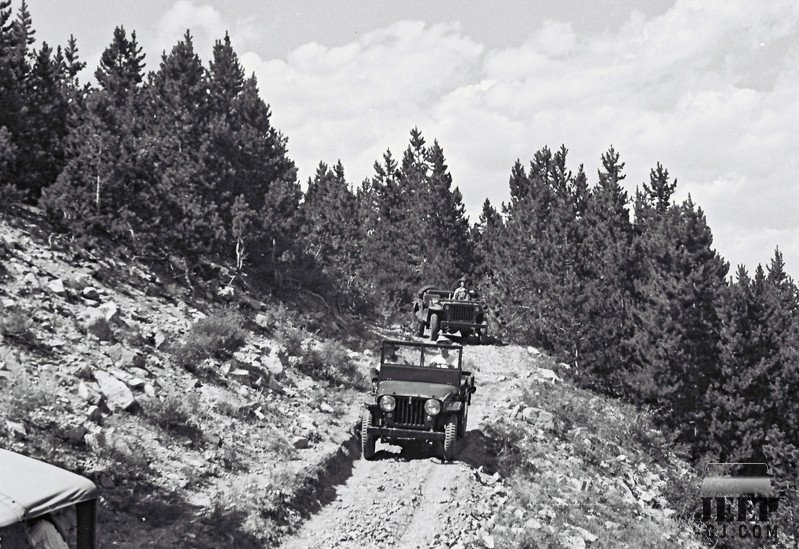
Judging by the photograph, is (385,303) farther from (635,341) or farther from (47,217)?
(47,217)

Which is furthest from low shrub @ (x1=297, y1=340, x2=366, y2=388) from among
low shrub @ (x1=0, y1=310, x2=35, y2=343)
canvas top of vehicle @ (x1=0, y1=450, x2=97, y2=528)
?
canvas top of vehicle @ (x1=0, y1=450, x2=97, y2=528)

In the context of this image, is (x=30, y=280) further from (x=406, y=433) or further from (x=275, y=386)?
(x=406, y=433)

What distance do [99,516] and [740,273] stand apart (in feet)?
99.2

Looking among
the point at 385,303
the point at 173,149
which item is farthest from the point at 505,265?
the point at 173,149

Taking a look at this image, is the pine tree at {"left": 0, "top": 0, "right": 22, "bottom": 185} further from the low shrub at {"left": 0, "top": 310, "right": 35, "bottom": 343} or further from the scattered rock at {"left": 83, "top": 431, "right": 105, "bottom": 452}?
the scattered rock at {"left": 83, "top": 431, "right": 105, "bottom": 452}

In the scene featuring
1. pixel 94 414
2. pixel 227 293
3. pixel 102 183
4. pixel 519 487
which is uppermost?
pixel 102 183

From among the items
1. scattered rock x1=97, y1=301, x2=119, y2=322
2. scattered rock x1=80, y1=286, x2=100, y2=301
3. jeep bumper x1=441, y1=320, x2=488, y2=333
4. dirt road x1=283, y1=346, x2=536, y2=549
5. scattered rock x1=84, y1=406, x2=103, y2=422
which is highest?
scattered rock x1=80, y1=286, x2=100, y2=301

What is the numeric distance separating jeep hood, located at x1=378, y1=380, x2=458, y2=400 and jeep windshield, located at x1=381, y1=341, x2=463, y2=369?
22.3 inches

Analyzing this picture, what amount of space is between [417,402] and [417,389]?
1.45ft

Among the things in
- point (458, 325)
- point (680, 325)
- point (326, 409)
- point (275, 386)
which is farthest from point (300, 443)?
point (680, 325)

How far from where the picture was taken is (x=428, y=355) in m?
13.5

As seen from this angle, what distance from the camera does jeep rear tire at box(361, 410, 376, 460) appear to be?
38.8ft

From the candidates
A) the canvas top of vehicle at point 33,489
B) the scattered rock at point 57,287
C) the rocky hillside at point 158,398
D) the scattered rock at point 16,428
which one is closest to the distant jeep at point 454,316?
the rocky hillside at point 158,398

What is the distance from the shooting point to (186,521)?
8.89 metres
